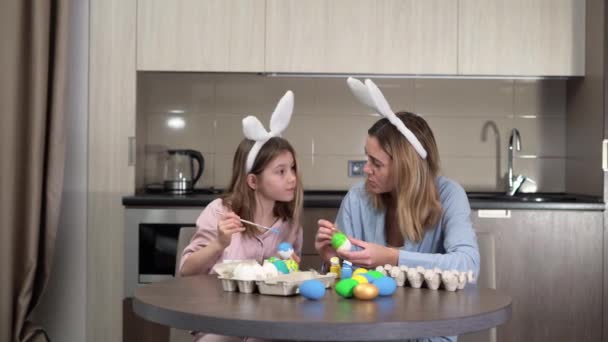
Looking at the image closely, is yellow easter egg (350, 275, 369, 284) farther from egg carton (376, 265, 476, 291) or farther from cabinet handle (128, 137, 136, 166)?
cabinet handle (128, 137, 136, 166)

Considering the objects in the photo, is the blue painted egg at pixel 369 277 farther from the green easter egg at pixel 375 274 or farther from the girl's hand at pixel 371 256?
the girl's hand at pixel 371 256

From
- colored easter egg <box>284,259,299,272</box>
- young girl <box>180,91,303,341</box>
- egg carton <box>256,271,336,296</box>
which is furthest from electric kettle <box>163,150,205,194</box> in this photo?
egg carton <box>256,271,336,296</box>

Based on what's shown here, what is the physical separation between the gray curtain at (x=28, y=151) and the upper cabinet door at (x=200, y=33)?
14.4 inches

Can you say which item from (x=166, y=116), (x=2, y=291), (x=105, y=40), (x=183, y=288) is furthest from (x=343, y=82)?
(x=183, y=288)

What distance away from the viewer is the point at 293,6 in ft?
11.9

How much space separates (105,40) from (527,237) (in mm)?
1981

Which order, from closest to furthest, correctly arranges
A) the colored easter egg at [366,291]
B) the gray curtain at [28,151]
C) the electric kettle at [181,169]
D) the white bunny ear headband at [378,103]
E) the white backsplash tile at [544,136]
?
→ the colored easter egg at [366,291] → the white bunny ear headband at [378,103] → the gray curtain at [28,151] → the electric kettle at [181,169] → the white backsplash tile at [544,136]

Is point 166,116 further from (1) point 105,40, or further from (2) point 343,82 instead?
(2) point 343,82

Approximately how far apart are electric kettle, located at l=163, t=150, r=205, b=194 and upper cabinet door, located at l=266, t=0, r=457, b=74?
56cm

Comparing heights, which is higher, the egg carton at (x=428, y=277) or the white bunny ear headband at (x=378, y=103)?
the white bunny ear headband at (x=378, y=103)

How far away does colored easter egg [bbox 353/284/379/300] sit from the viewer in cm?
165

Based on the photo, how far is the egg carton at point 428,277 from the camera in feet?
5.88

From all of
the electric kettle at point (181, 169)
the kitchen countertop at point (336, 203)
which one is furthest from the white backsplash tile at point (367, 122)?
the kitchen countertop at point (336, 203)

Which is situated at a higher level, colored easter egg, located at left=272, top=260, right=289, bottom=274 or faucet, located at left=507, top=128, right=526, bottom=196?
faucet, located at left=507, top=128, right=526, bottom=196
